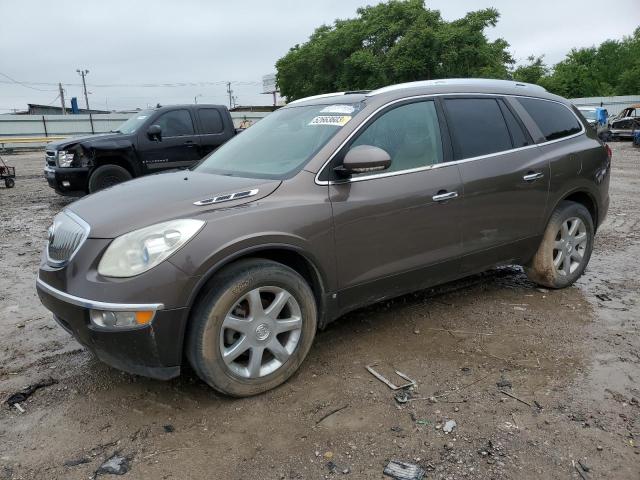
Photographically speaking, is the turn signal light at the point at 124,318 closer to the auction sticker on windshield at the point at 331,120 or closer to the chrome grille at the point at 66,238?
the chrome grille at the point at 66,238

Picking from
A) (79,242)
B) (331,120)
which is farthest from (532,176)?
(79,242)

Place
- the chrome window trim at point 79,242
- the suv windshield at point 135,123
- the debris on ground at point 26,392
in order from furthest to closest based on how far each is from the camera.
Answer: the suv windshield at point 135,123, the debris on ground at point 26,392, the chrome window trim at point 79,242

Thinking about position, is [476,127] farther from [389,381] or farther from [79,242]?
[79,242]

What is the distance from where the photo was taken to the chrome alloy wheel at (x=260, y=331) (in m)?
2.83

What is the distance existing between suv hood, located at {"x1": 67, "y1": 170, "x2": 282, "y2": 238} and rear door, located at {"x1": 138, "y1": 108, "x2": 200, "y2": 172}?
6577 mm

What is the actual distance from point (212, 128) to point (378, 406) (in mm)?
8531

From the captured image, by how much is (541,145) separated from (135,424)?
3.63 meters

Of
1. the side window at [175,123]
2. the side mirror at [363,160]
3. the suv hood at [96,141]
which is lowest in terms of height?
the side mirror at [363,160]

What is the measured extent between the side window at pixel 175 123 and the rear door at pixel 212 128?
0.77 feet

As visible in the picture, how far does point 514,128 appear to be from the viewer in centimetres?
420

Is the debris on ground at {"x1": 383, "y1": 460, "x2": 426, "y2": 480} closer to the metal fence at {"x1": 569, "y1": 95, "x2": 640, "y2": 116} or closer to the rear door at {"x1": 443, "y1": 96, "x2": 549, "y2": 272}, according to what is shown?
the rear door at {"x1": 443, "y1": 96, "x2": 549, "y2": 272}

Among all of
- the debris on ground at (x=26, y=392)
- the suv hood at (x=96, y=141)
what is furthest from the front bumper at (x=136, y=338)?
the suv hood at (x=96, y=141)

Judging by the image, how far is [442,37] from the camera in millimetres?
30938

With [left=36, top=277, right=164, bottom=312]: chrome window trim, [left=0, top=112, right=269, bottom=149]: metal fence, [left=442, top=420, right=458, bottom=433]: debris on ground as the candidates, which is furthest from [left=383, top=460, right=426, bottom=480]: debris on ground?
[left=0, top=112, right=269, bottom=149]: metal fence
